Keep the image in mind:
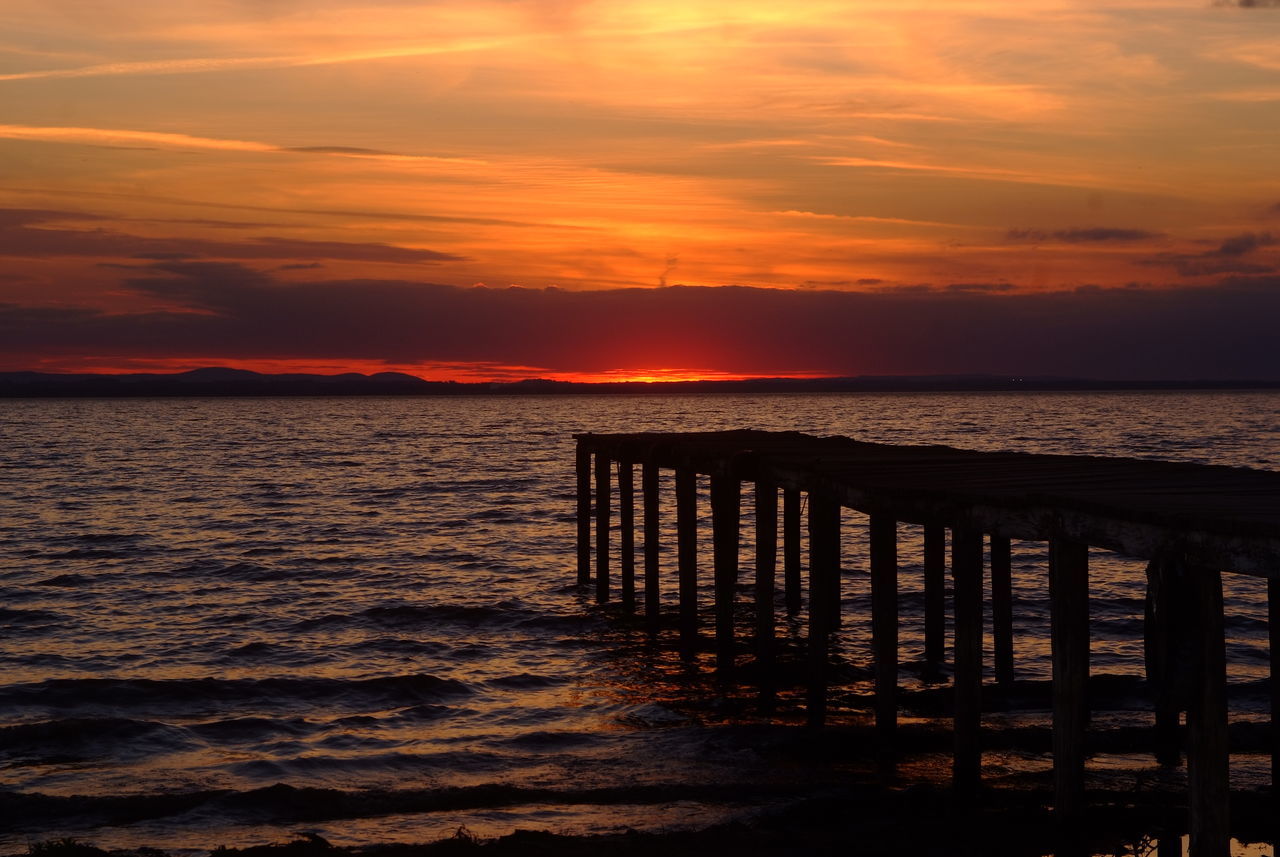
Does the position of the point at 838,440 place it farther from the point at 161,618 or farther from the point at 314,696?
the point at 161,618

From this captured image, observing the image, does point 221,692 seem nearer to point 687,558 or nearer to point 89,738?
point 89,738

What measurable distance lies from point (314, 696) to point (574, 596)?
927cm

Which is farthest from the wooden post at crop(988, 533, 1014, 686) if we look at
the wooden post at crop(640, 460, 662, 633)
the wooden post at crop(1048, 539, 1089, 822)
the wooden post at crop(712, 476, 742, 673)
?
the wooden post at crop(1048, 539, 1089, 822)

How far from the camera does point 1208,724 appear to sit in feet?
27.1

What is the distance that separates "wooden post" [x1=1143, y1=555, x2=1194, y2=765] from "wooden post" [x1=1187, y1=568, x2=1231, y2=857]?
0.07m

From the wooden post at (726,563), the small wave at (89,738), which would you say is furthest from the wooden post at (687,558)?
the small wave at (89,738)

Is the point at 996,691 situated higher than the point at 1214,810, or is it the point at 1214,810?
the point at 1214,810

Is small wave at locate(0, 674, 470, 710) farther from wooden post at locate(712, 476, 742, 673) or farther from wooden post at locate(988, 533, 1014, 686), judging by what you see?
wooden post at locate(988, 533, 1014, 686)

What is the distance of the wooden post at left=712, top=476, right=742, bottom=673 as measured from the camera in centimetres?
1747

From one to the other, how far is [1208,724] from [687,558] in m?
11.4

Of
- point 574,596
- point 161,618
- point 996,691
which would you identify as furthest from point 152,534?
point 996,691

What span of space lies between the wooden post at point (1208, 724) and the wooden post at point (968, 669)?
2.63 m

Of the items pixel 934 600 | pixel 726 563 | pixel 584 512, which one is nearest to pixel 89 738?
pixel 726 563

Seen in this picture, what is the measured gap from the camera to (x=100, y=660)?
19469 millimetres
